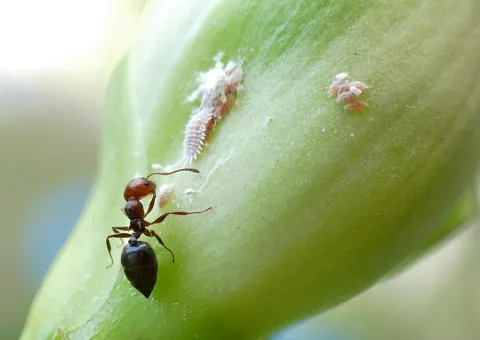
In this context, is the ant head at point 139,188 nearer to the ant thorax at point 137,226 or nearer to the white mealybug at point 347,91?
the ant thorax at point 137,226

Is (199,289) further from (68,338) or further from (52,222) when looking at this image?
(52,222)

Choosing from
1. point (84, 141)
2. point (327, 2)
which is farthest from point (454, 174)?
point (84, 141)

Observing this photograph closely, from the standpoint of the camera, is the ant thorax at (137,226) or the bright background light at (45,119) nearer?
the ant thorax at (137,226)

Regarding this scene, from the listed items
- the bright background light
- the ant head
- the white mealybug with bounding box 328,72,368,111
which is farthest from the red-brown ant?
the bright background light

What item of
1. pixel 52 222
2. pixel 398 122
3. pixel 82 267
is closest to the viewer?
pixel 398 122

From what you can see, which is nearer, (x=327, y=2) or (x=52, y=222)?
(x=327, y=2)

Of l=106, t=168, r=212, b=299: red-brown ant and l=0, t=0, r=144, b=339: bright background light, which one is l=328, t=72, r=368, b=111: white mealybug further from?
l=0, t=0, r=144, b=339: bright background light

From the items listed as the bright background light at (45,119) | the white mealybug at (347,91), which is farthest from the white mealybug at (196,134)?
the bright background light at (45,119)

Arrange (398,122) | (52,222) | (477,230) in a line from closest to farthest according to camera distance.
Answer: (398,122), (477,230), (52,222)
